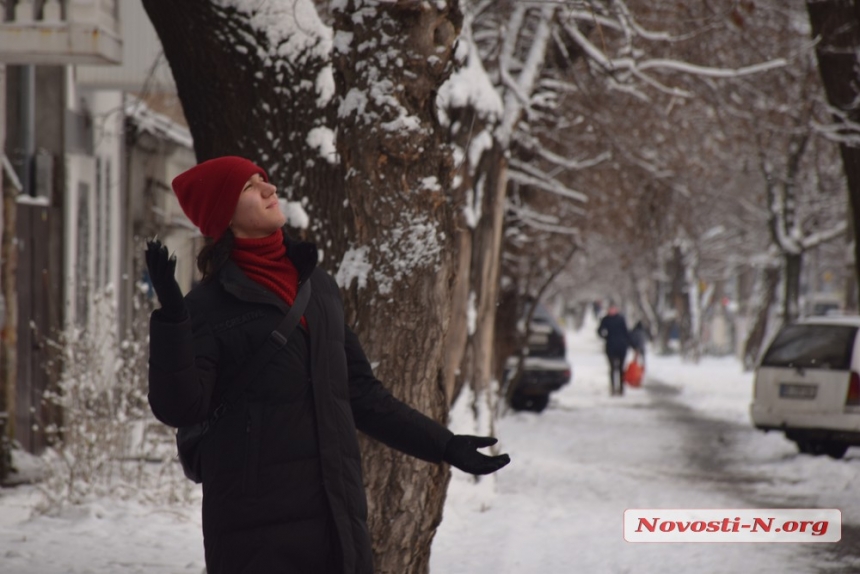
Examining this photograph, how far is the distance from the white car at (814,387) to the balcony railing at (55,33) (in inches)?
324

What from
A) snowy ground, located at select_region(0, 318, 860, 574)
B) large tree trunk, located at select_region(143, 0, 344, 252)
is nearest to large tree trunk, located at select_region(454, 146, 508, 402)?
snowy ground, located at select_region(0, 318, 860, 574)

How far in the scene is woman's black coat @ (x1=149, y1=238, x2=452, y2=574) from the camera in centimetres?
342

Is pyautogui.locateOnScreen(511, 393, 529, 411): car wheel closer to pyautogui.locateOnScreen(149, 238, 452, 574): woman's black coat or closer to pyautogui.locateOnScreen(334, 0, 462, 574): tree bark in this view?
pyautogui.locateOnScreen(334, 0, 462, 574): tree bark

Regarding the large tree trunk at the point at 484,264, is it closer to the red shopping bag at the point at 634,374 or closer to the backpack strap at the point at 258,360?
the backpack strap at the point at 258,360

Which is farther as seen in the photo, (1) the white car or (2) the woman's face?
(1) the white car

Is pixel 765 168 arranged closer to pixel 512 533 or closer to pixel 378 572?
pixel 512 533

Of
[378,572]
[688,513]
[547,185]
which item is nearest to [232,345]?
[378,572]

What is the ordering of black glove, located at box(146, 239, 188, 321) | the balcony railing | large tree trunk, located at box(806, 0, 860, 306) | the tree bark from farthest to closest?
large tree trunk, located at box(806, 0, 860, 306) < the balcony railing < the tree bark < black glove, located at box(146, 239, 188, 321)

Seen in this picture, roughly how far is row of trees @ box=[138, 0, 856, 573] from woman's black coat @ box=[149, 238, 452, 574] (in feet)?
6.12

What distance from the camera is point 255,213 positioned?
3594 mm

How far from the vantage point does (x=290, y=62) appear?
19.2ft

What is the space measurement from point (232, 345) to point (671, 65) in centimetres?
1175

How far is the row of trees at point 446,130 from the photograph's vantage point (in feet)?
17.8

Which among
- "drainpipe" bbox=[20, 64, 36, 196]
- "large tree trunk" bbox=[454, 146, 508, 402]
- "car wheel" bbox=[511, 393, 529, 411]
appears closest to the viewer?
"large tree trunk" bbox=[454, 146, 508, 402]
